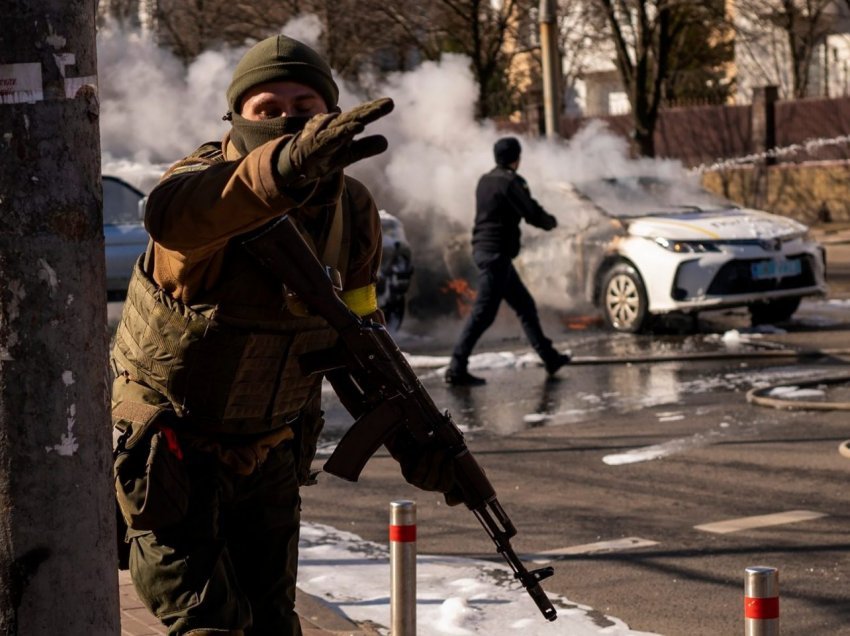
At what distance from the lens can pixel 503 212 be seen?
→ 11.5 meters

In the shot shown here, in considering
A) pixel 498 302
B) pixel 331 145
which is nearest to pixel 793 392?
pixel 498 302

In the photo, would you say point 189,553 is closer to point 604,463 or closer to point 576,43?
A: point 604,463

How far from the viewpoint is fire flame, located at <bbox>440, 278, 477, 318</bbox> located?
1502 centimetres

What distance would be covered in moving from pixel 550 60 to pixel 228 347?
14.1 m

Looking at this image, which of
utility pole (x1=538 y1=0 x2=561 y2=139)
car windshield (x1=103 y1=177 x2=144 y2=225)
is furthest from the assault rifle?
utility pole (x1=538 y1=0 x2=561 y2=139)

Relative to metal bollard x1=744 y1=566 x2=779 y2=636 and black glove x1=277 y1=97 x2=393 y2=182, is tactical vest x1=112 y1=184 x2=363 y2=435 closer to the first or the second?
black glove x1=277 y1=97 x2=393 y2=182

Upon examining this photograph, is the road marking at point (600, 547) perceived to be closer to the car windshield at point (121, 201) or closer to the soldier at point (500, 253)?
the soldier at point (500, 253)

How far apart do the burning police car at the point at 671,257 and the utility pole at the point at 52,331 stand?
35.1ft

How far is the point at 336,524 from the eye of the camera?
7.22m

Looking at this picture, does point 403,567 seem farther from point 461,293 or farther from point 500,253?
point 461,293

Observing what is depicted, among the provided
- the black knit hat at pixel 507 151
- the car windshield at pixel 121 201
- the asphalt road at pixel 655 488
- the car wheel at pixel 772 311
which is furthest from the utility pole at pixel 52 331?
the car wheel at pixel 772 311

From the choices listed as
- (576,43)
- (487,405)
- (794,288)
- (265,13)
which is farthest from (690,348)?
(576,43)

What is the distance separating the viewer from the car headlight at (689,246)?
1330 centimetres

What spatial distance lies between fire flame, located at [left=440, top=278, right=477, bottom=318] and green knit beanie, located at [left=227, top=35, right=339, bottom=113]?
37.6 ft
